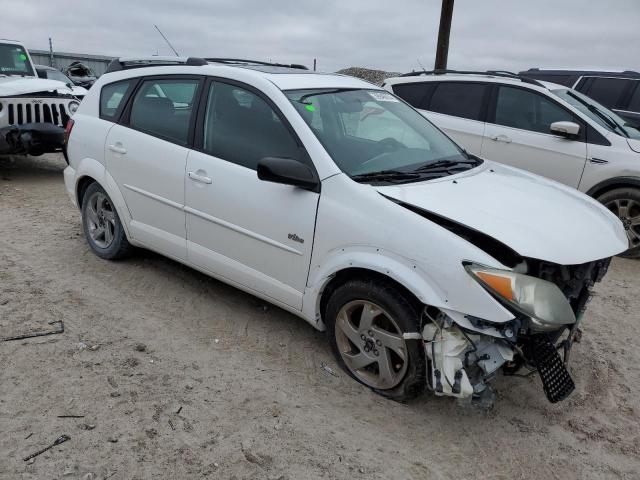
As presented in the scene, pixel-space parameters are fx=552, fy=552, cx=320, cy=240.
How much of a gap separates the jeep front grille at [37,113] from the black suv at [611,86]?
8078mm

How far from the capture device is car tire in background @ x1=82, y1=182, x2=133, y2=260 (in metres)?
4.82

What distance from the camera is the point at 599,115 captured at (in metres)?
6.56

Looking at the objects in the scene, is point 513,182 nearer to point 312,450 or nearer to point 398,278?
point 398,278

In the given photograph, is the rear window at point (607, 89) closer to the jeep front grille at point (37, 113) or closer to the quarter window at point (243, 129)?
the quarter window at point (243, 129)

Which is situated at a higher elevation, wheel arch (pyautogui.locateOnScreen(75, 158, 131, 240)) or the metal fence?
wheel arch (pyautogui.locateOnScreen(75, 158, 131, 240))

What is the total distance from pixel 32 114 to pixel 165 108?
5.04 metres

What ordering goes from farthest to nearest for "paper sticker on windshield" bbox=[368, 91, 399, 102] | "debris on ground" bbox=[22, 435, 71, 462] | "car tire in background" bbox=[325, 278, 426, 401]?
"paper sticker on windshield" bbox=[368, 91, 399, 102] < "car tire in background" bbox=[325, 278, 426, 401] < "debris on ground" bbox=[22, 435, 71, 462]

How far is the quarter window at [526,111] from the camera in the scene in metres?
6.50

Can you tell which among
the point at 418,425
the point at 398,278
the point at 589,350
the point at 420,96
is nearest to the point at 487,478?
the point at 418,425

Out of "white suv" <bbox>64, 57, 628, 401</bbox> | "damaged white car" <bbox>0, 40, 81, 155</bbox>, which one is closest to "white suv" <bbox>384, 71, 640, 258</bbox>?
"white suv" <bbox>64, 57, 628, 401</bbox>

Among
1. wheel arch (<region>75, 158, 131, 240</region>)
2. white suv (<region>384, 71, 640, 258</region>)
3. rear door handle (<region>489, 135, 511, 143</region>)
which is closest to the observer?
wheel arch (<region>75, 158, 131, 240</region>)

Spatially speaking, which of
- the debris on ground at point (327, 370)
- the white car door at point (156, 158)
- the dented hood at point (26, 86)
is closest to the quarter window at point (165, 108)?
the white car door at point (156, 158)

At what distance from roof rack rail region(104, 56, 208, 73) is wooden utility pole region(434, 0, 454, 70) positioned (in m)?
7.95

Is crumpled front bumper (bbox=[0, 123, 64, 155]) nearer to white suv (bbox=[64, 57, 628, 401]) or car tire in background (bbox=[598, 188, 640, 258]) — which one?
white suv (bbox=[64, 57, 628, 401])
